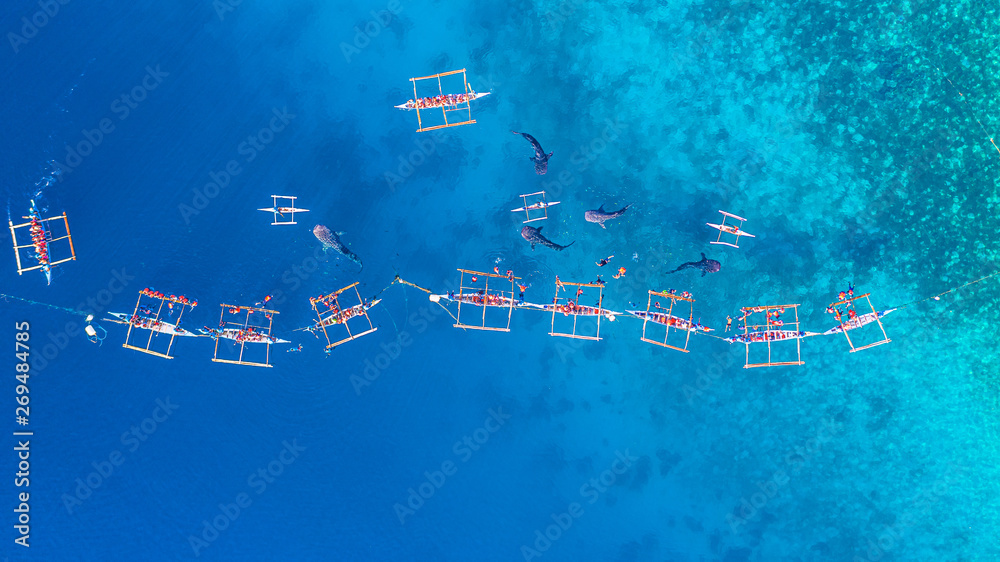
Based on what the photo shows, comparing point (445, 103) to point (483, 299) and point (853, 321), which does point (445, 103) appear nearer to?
point (483, 299)

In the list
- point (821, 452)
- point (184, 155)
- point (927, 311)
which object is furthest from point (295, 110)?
point (927, 311)

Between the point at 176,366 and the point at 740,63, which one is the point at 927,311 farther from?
the point at 176,366

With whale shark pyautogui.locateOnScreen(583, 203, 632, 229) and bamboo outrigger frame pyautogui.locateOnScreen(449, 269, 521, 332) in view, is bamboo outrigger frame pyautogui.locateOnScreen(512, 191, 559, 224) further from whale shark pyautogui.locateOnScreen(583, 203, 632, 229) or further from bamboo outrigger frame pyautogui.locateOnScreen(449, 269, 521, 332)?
bamboo outrigger frame pyautogui.locateOnScreen(449, 269, 521, 332)

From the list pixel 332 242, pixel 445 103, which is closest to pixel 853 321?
pixel 445 103

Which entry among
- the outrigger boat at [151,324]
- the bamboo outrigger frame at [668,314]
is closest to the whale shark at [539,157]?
the bamboo outrigger frame at [668,314]

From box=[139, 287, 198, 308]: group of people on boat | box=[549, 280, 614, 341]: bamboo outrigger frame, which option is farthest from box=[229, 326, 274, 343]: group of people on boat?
box=[549, 280, 614, 341]: bamboo outrigger frame

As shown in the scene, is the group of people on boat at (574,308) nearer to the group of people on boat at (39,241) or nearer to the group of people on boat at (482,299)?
the group of people on boat at (482,299)

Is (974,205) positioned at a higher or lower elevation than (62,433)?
higher

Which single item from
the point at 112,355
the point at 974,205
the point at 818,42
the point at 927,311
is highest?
the point at 818,42
